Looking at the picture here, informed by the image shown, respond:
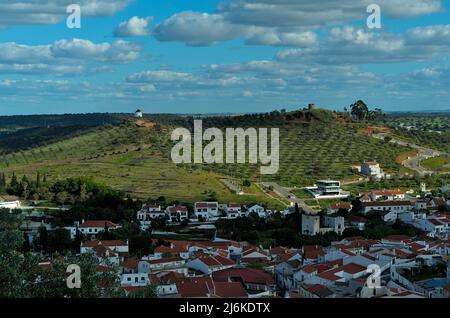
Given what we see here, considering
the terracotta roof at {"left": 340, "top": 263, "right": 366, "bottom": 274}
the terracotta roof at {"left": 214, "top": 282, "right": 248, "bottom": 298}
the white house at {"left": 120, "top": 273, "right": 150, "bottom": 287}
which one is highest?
the terracotta roof at {"left": 340, "top": 263, "right": 366, "bottom": 274}

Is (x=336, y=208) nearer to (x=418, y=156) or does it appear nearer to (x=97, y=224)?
(x=97, y=224)

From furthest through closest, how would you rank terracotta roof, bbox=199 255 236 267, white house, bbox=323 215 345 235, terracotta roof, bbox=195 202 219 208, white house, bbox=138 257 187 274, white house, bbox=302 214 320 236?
terracotta roof, bbox=195 202 219 208, white house, bbox=323 215 345 235, white house, bbox=302 214 320 236, terracotta roof, bbox=199 255 236 267, white house, bbox=138 257 187 274

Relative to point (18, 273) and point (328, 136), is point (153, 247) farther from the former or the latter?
point (328, 136)

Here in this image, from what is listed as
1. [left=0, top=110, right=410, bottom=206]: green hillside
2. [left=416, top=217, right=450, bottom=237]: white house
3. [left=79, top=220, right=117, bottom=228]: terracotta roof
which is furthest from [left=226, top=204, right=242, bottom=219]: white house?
[left=416, top=217, right=450, bottom=237]: white house

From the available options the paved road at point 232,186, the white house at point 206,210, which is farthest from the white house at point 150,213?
the paved road at point 232,186

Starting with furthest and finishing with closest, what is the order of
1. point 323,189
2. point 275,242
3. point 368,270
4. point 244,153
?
point 244,153 < point 323,189 < point 275,242 < point 368,270

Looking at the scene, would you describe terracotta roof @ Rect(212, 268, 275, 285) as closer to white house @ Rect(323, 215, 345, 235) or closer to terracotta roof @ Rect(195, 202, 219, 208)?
white house @ Rect(323, 215, 345, 235)
